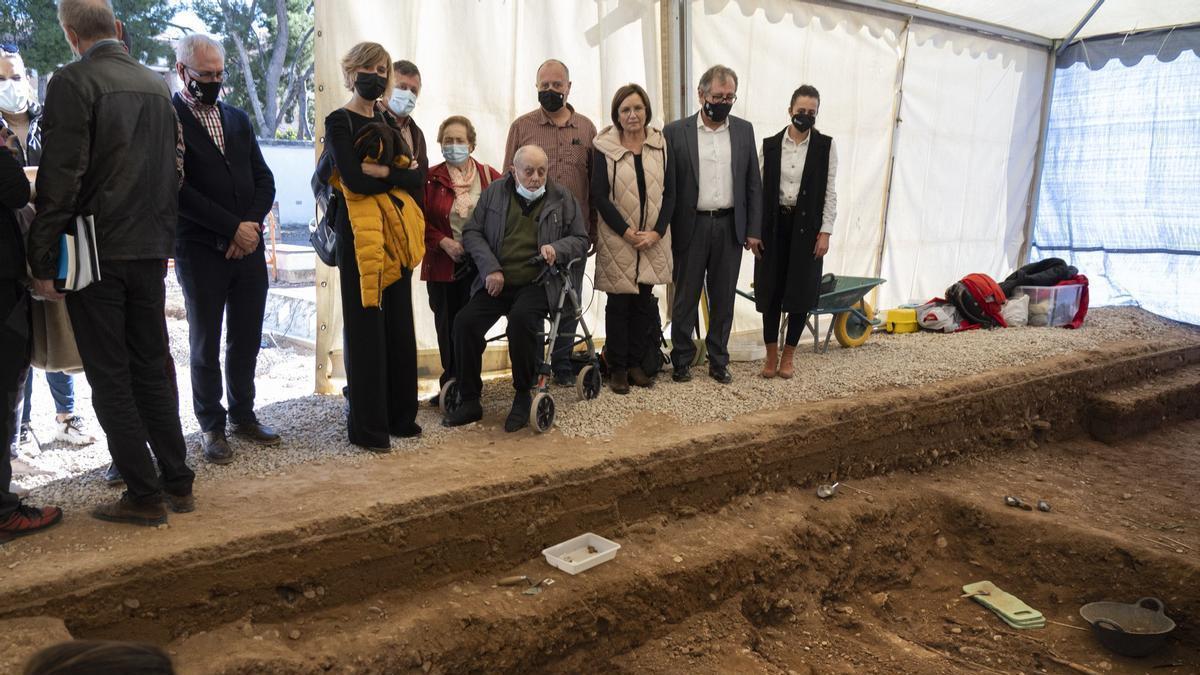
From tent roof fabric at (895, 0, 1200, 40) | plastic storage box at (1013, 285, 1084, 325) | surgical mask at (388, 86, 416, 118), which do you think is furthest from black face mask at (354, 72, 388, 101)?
plastic storage box at (1013, 285, 1084, 325)

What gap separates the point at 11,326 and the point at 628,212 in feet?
11.2

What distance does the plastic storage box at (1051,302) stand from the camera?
8539mm

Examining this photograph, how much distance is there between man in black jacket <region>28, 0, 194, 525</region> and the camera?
3105mm

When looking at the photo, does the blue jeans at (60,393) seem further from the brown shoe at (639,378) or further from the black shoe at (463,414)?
the brown shoe at (639,378)

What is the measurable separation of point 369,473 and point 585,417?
4.63 ft

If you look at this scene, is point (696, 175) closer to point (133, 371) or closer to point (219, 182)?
point (219, 182)

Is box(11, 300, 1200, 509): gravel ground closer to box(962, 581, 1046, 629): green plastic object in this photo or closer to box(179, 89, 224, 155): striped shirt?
box(962, 581, 1046, 629): green plastic object

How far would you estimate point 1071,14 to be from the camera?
9.05 meters

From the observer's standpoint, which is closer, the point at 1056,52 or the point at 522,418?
the point at 522,418

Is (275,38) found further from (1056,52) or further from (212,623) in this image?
(212,623)

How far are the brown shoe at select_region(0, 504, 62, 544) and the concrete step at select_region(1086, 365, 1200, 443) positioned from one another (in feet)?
24.4

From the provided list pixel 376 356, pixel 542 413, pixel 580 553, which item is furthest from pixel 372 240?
pixel 580 553

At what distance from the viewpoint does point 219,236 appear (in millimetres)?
4145

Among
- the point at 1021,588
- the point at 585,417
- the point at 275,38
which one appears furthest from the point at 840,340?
the point at 275,38
